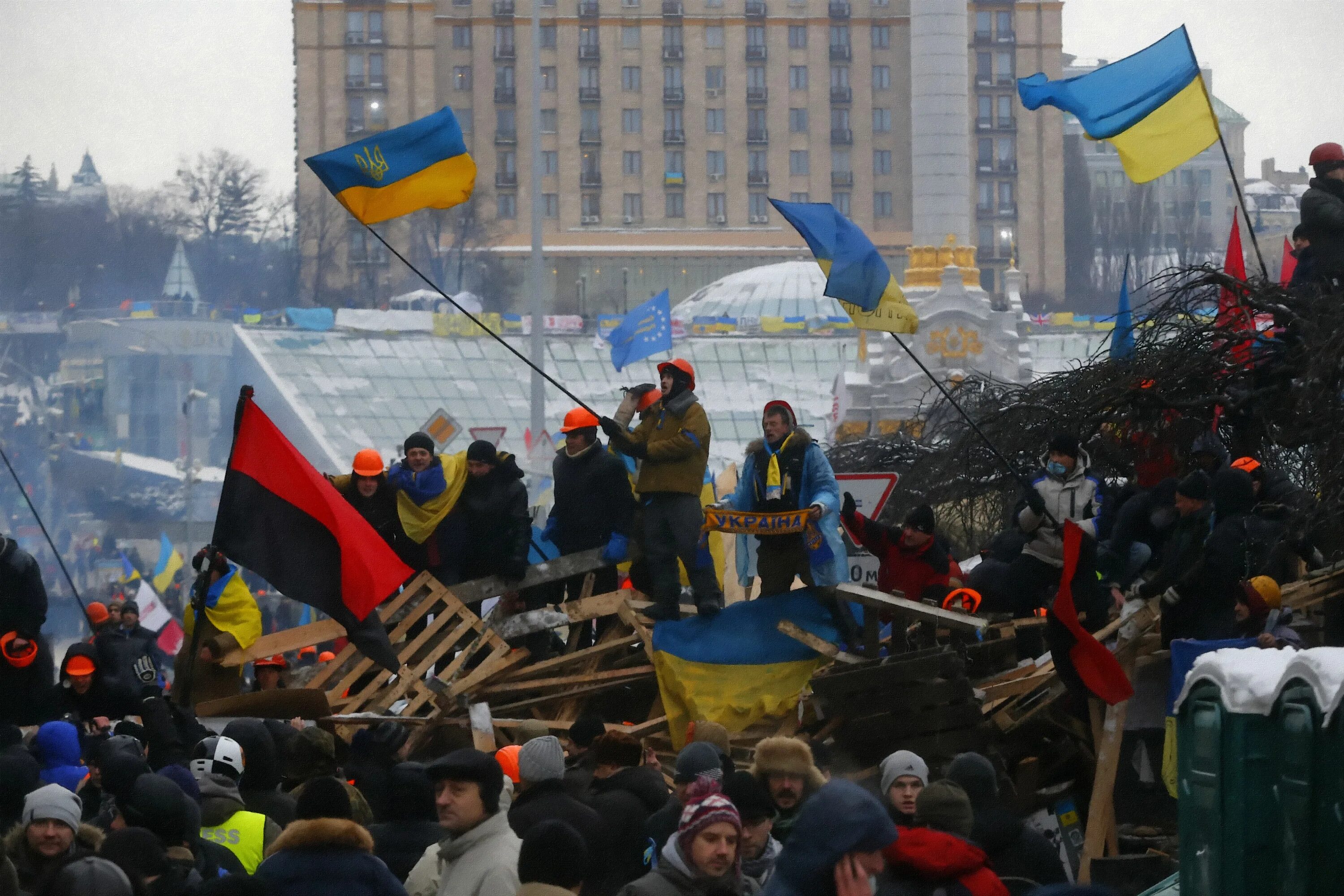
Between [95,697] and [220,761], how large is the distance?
405 cm

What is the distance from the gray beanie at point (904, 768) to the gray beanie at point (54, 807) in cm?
251

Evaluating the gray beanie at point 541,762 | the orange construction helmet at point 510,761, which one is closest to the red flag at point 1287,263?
the orange construction helmet at point 510,761

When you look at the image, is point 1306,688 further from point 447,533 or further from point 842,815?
point 447,533

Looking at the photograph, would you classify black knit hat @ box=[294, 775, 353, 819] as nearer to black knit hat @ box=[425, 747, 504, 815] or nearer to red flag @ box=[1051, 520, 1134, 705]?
black knit hat @ box=[425, 747, 504, 815]

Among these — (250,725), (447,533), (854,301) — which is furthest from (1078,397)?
(250,725)

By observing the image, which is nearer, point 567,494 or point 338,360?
point 567,494

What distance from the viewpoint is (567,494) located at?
12055mm

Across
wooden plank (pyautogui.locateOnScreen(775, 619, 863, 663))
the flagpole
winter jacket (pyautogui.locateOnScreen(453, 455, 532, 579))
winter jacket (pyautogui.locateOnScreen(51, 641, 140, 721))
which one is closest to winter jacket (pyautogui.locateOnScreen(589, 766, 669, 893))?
the flagpole

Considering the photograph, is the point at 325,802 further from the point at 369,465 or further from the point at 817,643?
the point at 369,465

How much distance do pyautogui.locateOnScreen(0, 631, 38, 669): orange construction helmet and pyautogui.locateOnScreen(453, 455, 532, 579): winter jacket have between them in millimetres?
2444

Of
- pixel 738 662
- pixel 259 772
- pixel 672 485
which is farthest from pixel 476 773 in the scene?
pixel 672 485

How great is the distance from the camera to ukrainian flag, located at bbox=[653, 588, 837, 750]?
1089 cm

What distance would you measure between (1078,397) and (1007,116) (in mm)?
100056

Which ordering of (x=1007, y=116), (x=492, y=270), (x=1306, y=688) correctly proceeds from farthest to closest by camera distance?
(x=1007, y=116) → (x=492, y=270) → (x=1306, y=688)
